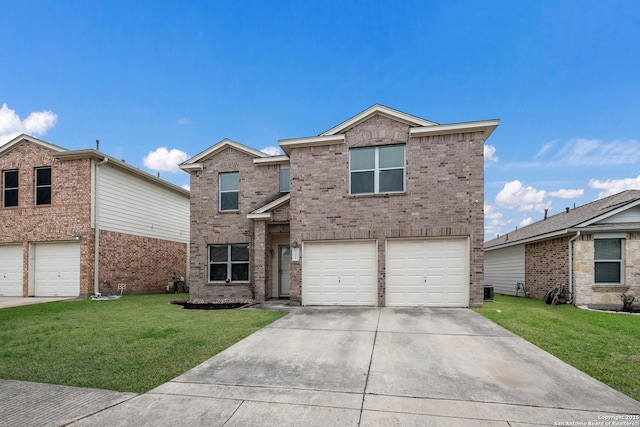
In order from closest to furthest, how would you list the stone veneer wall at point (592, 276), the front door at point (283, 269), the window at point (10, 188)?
the stone veneer wall at point (592, 276) < the front door at point (283, 269) < the window at point (10, 188)

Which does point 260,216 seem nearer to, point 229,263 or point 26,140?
point 229,263

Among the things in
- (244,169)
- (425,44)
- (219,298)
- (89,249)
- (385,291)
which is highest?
(425,44)

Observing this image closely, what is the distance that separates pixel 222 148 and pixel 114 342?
9117mm

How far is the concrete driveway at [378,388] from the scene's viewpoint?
348cm

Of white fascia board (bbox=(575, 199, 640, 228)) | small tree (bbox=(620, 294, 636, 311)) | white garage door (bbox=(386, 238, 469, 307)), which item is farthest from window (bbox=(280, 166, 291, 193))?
small tree (bbox=(620, 294, 636, 311))

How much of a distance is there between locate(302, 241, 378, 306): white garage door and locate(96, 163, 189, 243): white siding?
1040 centimetres

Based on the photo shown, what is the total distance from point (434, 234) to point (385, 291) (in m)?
2.52

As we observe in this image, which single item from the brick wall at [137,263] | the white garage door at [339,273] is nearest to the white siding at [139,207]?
the brick wall at [137,263]

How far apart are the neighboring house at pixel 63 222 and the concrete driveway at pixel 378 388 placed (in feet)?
39.5

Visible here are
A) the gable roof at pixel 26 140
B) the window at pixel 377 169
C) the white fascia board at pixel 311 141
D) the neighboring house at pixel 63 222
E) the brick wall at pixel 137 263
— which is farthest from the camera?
the brick wall at pixel 137 263

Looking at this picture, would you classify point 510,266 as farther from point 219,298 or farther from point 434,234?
point 219,298

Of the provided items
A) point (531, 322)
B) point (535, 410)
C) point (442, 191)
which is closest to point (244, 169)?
point (442, 191)

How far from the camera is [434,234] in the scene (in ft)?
34.5

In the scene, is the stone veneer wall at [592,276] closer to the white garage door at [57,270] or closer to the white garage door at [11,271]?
the white garage door at [57,270]
